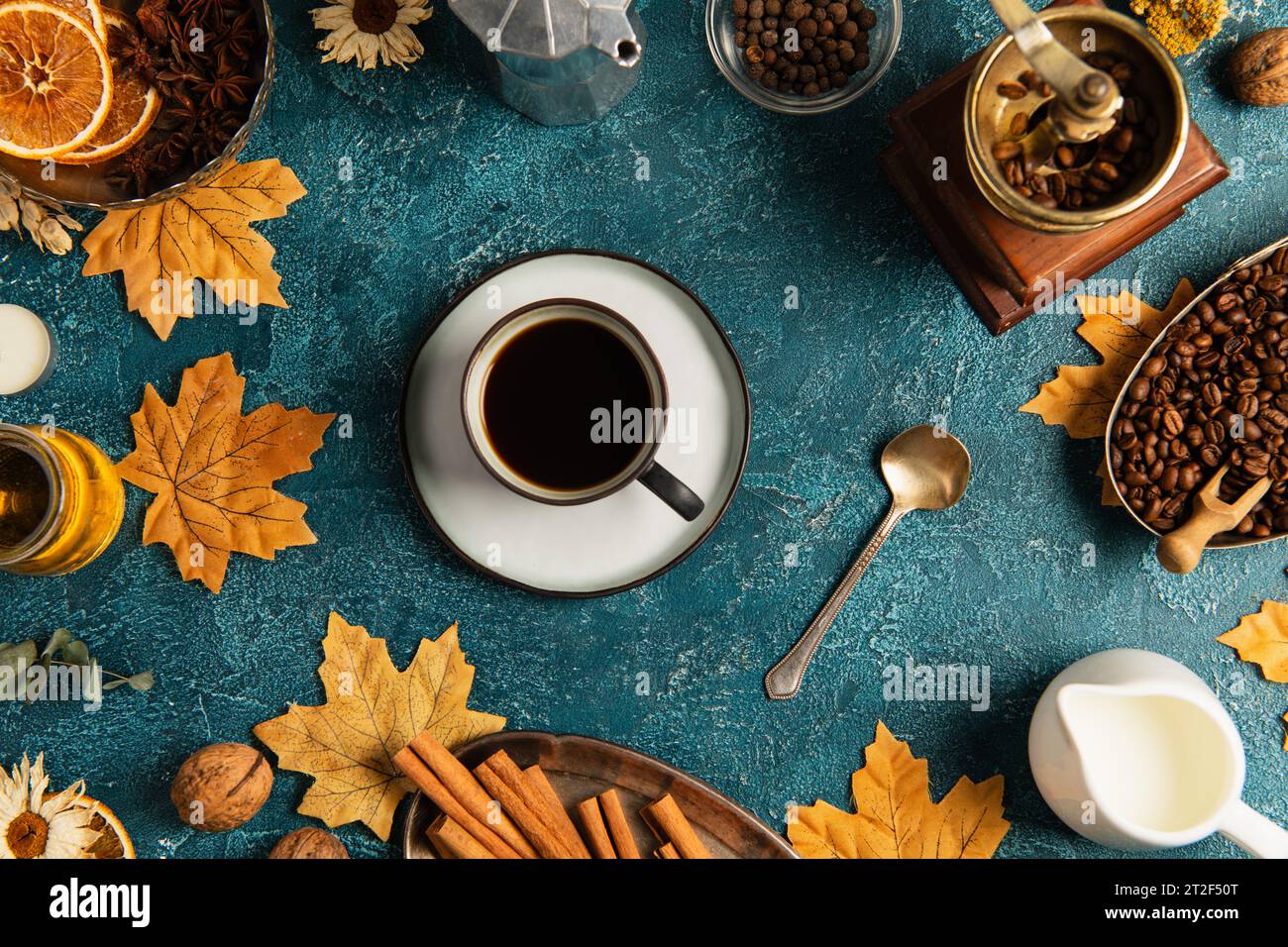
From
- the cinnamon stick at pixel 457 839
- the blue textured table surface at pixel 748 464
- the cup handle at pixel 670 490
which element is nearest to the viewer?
→ the cup handle at pixel 670 490

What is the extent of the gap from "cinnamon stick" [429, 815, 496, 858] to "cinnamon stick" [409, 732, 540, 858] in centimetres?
2

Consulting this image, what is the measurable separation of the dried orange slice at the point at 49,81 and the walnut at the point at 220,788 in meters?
0.67

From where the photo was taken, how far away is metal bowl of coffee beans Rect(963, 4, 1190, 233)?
898 millimetres

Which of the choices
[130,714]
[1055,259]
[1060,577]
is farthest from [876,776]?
[130,714]

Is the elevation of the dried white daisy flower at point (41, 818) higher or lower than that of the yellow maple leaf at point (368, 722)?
lower

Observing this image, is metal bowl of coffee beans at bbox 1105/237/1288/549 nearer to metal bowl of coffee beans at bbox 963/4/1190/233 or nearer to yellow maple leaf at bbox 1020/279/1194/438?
yellow maple leaf at bbox 1020/279/1194/438

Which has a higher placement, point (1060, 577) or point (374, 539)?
point (1060, 577)

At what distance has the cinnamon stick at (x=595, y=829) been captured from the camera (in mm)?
1050

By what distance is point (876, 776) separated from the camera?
1110 mm

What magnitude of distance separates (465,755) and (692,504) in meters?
0.42

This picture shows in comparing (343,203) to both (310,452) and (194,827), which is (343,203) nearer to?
(310,452)

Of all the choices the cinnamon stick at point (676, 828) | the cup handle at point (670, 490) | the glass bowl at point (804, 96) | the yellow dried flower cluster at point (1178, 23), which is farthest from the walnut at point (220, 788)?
the yellow dried flower cluster at point (1178, 23)

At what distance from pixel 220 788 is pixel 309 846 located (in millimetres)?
117

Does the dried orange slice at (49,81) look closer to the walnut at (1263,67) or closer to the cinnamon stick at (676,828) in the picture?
the cinnamon stick at (676,828)
